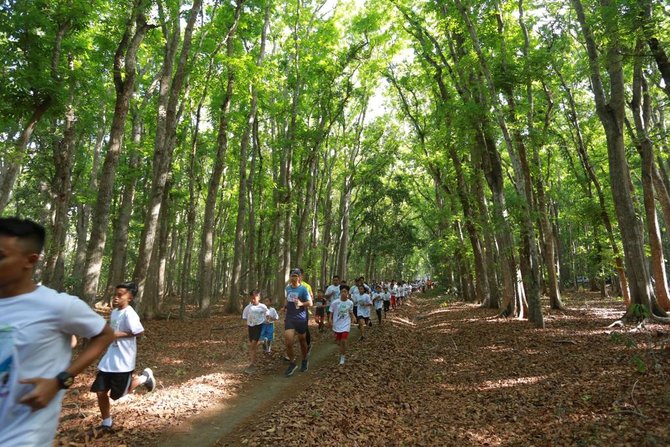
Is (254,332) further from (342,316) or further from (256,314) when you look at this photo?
(342,316)

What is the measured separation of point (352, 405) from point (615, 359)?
5428mm

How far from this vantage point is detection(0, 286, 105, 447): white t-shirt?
1.98 metres

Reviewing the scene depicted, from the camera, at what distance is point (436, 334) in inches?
578

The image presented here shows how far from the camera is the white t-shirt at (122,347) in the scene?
5312 millimetres

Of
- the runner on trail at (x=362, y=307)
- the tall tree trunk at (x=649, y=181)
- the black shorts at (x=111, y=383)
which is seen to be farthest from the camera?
the runner on trail at (x=362, y=307)

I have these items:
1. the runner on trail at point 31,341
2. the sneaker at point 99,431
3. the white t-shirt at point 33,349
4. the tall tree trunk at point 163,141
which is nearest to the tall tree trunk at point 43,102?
the tall tree trunk at point 163,141

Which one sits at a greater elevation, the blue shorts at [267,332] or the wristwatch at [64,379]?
the wristwatch at [64,379]

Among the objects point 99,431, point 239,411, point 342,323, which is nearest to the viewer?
point 99,431

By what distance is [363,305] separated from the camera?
14281mm

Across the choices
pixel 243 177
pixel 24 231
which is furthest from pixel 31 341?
pixel 243 177

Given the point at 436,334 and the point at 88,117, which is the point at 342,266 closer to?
the point at 436,334

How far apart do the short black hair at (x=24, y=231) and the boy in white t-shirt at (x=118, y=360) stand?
3319 millimetres

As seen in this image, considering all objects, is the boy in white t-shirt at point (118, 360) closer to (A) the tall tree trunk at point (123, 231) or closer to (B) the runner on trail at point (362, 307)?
(A) the tall tree trunk at point (123, 231)

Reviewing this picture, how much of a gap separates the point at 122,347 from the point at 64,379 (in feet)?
12.0
